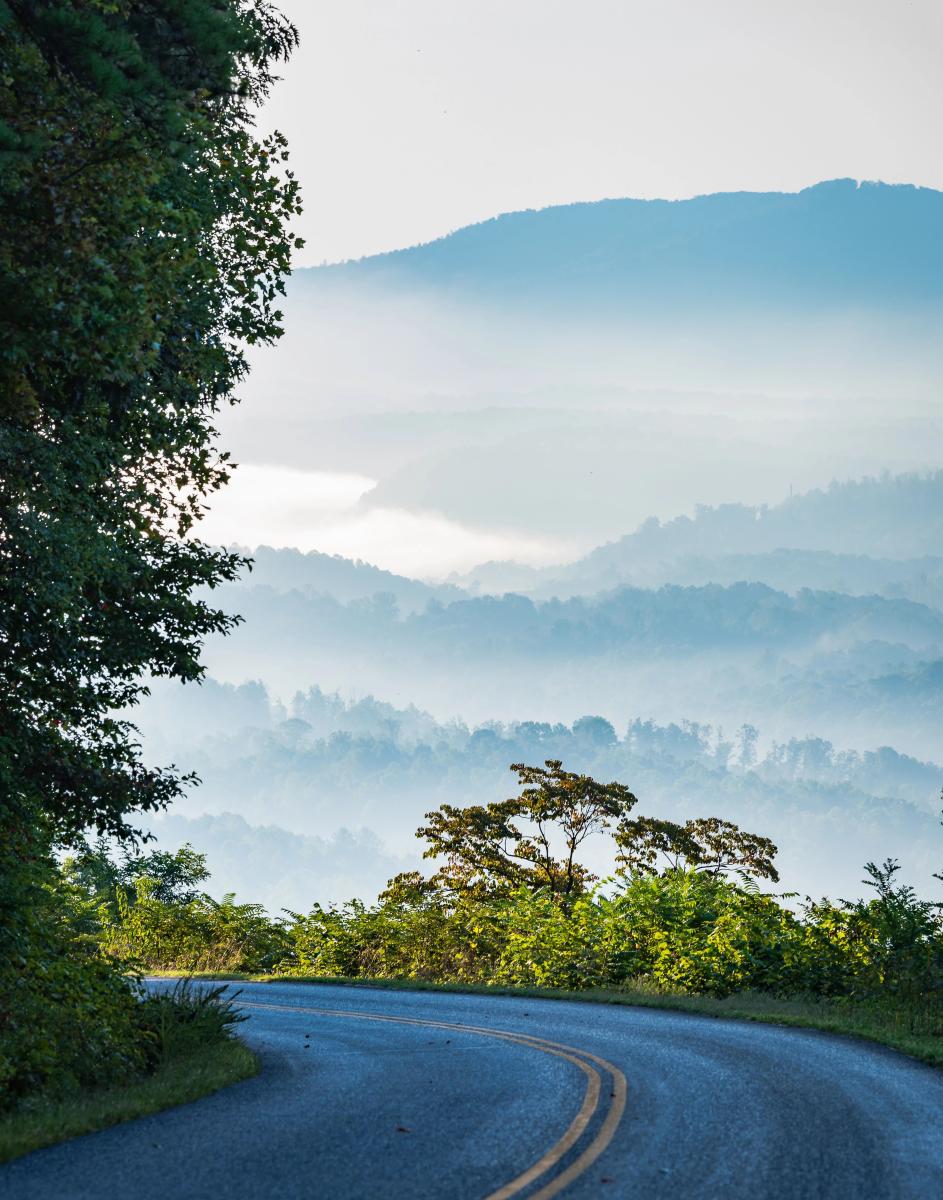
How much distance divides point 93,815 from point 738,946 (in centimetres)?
1312

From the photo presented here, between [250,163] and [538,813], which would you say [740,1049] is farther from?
[538,813]

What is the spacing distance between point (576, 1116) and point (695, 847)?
28105mm

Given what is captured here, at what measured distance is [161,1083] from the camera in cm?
1230

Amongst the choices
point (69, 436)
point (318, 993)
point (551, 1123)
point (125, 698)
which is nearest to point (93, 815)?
point (125, 698)

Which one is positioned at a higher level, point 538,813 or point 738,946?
point 538,813

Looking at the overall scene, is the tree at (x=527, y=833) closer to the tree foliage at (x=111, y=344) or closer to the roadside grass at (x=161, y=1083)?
the roadside grass at (x=161, y=1083)

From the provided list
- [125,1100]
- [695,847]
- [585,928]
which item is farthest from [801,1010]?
[695,847]

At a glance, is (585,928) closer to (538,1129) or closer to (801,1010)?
(801,1010)

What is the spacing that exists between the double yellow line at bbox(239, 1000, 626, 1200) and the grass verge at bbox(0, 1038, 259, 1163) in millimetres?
3489

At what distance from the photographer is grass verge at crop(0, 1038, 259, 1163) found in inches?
385

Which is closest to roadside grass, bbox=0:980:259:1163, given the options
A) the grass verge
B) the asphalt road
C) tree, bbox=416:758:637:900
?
the grass verge

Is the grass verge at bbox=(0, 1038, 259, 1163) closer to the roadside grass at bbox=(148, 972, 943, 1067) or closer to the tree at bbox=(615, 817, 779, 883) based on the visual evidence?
the roadside grass at bbox=(148, 972, 943, 1067)

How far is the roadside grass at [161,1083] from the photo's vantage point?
10.0 metres

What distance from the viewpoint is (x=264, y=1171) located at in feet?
28.5
